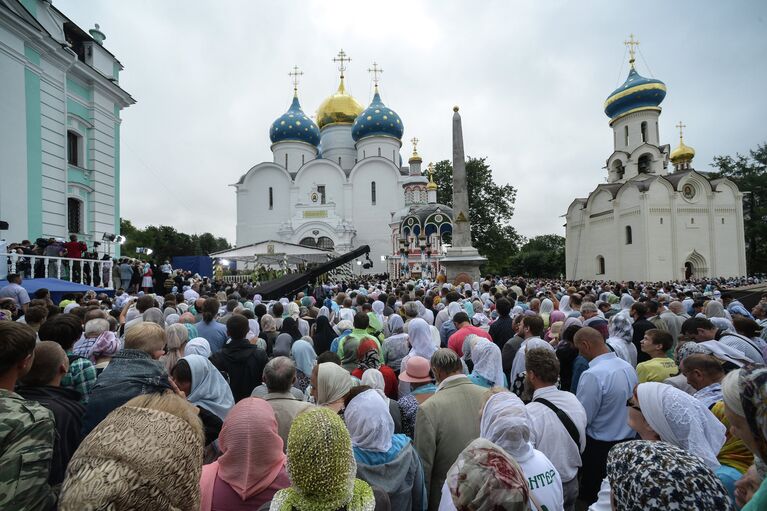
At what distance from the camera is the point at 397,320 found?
22.1ft

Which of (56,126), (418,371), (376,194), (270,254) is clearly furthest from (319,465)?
(376,194)

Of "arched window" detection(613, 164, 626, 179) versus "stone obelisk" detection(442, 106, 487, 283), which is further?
"arched window" detection(613, 164, 626, 179)

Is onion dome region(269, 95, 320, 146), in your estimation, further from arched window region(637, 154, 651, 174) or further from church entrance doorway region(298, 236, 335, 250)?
arched window region(637, 154, 651, 174)

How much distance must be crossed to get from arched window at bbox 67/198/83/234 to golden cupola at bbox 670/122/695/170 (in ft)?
149

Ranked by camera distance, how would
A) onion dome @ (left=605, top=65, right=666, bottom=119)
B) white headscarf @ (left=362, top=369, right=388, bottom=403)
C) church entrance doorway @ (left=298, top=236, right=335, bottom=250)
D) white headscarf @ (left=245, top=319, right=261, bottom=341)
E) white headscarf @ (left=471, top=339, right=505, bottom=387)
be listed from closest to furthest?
1. white headscarf @ (left=362, top=369, right=388, bottom=403)
2. white headscarf @ (left=471, top=339, right=505, bottom=387)
3. white headscarf @ (left=245, top=319, right=261, bottom=341)
4. onion dome @ (left=605, top=65, right=666, bottom=119)
5. church entrance doorway @ (left=298, top=236, right=335, bottom=250)

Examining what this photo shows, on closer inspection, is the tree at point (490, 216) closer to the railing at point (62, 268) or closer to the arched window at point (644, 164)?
the arched window at point (644, 164)

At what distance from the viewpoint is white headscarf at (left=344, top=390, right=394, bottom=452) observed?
2.43m

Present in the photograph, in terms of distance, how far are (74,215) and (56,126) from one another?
3.39 m

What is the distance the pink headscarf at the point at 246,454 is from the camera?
6.86 ft

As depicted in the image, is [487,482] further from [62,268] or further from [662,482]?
[62,268]

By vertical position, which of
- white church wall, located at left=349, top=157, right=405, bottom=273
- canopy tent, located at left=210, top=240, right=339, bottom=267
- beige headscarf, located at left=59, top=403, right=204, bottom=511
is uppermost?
white church wall, located at left=349, top=157, right=405, bottom=273

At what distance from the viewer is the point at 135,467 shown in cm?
110

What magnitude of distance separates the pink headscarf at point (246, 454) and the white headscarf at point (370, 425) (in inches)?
19.5

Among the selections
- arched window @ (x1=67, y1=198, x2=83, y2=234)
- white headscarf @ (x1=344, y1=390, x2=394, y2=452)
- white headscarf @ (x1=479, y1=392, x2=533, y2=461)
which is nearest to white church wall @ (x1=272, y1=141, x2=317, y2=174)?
arched window @ (x1=67, y1=198, x2=83, y2=234)
